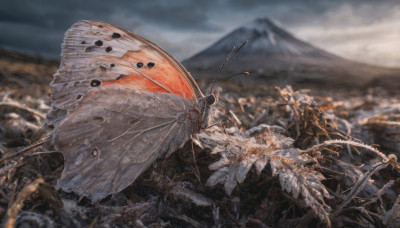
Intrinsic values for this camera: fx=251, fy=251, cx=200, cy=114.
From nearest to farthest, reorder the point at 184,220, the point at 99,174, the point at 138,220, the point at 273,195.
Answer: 1. the point at 138,220
2. the point at 184,220
3. the point at 273,195
4. the point at 99,174

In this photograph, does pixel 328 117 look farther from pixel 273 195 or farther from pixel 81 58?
pixel 81 58

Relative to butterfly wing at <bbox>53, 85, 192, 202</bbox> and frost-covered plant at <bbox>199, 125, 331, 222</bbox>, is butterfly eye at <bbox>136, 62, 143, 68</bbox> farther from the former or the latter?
frost-covered plant at <bbox>199, 125, 331, 222</bbox>

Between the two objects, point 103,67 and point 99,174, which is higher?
point 103,67

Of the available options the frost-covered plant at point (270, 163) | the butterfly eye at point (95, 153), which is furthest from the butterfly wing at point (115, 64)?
the frost-covered plant at point (270, 163)

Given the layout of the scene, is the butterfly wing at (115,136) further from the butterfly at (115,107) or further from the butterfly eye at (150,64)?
the butterfly eye at (150,64)

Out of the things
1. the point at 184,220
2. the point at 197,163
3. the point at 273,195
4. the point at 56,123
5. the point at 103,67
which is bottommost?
the point at 184,220

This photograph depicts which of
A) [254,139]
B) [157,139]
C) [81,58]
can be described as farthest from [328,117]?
[81,58]

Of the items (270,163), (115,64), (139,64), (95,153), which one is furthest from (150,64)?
(270,163)

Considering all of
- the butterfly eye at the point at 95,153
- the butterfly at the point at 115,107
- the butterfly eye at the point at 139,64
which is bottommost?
the butterfly eye at the point at 95,153
